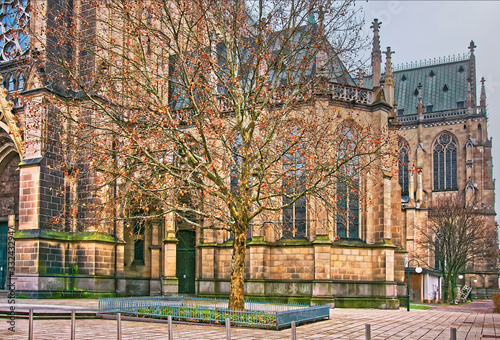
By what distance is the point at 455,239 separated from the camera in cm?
4956

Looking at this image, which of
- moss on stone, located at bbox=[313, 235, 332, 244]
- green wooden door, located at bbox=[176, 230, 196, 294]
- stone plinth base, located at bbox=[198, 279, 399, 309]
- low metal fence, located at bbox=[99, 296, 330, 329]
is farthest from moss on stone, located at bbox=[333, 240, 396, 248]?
green wooden door, located at bbox=[176, 230, 196, 294]

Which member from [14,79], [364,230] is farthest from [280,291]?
[14,79]

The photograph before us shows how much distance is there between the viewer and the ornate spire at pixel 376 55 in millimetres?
29734

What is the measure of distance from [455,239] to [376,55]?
86.3ft

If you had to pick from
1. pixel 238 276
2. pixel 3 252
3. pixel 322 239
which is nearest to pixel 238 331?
pixel 238 276

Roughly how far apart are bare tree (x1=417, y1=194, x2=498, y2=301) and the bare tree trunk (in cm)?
3242

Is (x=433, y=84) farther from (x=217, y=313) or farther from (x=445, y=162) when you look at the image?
(x=217, y=313)

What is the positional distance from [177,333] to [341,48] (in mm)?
11772

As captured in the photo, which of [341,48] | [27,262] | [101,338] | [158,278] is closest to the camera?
[101,338]

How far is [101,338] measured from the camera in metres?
13.1

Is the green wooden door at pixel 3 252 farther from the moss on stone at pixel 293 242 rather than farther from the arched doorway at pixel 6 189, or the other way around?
the moss on stone at pixel 293 242

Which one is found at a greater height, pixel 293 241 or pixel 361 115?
pixel 361 115

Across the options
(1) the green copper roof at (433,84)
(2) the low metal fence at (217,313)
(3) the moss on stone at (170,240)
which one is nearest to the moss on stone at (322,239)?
(2) the low metal fence at (217,313)

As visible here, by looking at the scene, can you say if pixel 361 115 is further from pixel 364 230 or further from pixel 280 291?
pixel 280 291
